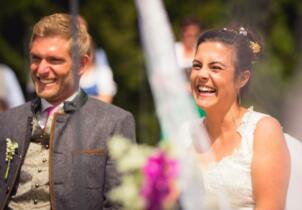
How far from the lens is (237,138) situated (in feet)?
16.5

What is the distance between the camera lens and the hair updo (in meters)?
4.95

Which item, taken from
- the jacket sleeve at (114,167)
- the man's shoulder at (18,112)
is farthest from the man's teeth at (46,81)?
the jacket sleeve at (114,167)

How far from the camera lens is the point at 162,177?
10.4 ft

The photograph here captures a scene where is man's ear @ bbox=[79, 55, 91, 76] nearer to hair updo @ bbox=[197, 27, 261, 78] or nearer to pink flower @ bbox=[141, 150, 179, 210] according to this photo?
hair updo @ bbox=[197, 27, 261, 78]

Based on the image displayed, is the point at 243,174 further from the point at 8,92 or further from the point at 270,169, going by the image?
Answer: the point at 8,92

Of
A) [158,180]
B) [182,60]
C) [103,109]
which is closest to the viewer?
[158,180]

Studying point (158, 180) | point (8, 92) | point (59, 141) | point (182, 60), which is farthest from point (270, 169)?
point (8, 92)

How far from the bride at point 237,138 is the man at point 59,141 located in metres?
0.41

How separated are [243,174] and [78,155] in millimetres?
764

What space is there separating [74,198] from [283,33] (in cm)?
836

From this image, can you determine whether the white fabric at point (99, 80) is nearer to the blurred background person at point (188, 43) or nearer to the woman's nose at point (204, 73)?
the blurred background person at point (188, 43)

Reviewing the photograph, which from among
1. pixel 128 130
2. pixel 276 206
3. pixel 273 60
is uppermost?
pixel 273 60

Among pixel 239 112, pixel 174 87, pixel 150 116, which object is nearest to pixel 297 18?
pixel 150 116

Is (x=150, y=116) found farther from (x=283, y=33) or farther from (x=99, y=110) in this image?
(x=99, y=110)
